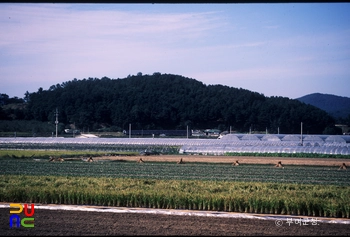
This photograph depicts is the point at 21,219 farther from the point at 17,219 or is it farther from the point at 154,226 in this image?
the point at 154,226

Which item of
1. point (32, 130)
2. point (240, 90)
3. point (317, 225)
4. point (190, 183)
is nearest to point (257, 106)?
point (240, 90)

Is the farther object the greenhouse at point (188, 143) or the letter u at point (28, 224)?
the greenhouse at point (188, 143)

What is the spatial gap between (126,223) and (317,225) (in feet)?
19.3

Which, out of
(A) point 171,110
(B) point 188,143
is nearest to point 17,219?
(B) point 188,143

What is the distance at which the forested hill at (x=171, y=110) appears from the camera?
98062 millimetres

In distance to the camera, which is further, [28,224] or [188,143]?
[188,143]

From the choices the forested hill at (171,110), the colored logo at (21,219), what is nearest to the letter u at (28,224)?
the colored logo at (21,219)

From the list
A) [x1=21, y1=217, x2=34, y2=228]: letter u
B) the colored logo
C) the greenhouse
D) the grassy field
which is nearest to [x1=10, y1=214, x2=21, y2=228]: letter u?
the colored logo

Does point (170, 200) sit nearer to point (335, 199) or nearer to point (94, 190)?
point (94, 190)

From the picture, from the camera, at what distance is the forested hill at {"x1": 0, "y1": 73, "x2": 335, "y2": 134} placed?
3861 inches

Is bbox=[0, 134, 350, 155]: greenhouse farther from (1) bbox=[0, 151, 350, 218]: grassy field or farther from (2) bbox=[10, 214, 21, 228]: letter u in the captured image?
(2) bbox=[10, 214, 21, 228]: letter u

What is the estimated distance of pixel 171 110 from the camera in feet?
347

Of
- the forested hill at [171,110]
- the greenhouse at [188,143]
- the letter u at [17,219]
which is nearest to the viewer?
the letter u at [17,219]

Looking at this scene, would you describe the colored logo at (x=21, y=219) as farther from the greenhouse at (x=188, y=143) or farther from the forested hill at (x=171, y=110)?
the forested hill at (x=171, y=110)
